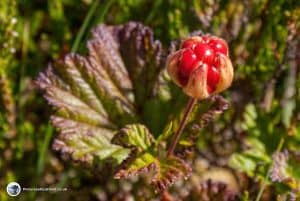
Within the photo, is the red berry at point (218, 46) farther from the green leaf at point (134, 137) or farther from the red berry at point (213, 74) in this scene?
the green leaf at point (134, 137)

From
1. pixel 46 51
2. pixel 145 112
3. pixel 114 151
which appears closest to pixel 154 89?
pixel 145 112

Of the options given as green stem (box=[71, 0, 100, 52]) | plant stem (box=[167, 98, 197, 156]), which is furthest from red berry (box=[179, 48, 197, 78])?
green stem (box=[71, 0, 100, 52])

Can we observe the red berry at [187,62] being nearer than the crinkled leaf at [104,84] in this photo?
Yes

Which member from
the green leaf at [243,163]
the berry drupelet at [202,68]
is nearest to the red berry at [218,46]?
the berry drupelet at [202,68]

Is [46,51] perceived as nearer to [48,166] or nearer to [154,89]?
[48,166]

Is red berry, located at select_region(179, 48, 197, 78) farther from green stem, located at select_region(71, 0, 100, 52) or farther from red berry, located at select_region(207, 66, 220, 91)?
green stem, located at select_region(71, 0, 100, 52)
